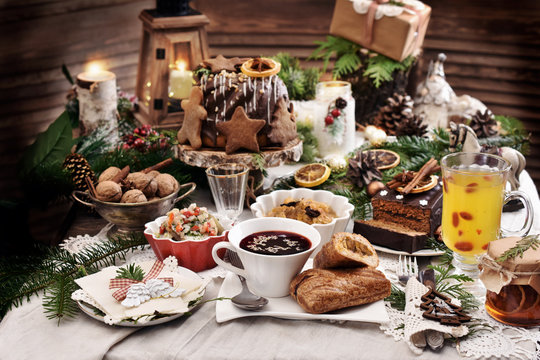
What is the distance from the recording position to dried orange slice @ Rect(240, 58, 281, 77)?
1884 millimetres

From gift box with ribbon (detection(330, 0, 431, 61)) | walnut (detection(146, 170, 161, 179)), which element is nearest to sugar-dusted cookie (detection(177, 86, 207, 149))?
walnut (detection(146, 170, 161, 179))

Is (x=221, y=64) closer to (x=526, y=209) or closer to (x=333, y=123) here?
(x=333, y=123)

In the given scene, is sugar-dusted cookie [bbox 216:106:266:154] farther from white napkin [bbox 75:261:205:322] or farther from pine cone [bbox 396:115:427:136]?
pine cone [bbox 396:115:427:136]

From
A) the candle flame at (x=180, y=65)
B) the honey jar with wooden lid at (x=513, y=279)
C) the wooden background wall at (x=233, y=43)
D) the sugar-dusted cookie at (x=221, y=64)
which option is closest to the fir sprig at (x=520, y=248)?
the honey jar with wooden lid at (x=513, y=279)

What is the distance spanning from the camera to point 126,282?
137 centimetres

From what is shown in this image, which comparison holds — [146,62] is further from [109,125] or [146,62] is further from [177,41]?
[109,125]

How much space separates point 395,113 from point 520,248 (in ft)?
4.83

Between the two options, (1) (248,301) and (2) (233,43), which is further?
(2) (233,43)

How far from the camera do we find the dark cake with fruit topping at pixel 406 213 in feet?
5.17

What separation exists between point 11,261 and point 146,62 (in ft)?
4.74

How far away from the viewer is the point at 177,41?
2615mm

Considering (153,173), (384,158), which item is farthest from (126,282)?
(384,158)

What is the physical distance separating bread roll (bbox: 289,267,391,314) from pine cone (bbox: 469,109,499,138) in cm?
132

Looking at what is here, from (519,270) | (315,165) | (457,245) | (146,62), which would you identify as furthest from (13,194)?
(519,270)
